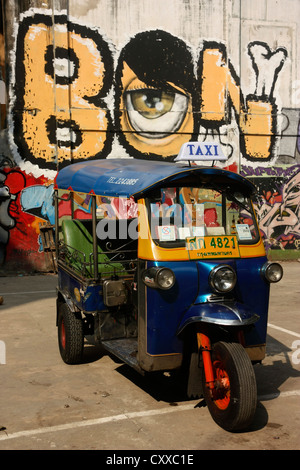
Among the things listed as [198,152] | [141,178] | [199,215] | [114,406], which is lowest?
[114,406]

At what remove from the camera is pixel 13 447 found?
482 cm

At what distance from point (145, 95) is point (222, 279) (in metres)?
11.2

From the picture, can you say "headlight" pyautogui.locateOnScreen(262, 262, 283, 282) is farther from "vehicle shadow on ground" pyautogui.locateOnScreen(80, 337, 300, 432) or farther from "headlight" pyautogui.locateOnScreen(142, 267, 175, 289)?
"vehicle shadow on ground" pyautogui.locateOnScreen(80, 337, 300, 432)

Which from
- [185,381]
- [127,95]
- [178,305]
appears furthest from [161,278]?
[127,95]

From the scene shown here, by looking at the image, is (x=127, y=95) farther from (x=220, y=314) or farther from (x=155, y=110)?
(x=220, y=314)

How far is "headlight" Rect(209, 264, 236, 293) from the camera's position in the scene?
17.8 ft

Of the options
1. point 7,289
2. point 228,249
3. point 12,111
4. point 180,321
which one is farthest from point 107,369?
point 12,111

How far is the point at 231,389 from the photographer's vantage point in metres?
4.99

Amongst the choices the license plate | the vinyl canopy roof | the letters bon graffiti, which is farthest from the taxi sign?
the letters bon graffiti

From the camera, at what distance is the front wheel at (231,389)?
4.91m

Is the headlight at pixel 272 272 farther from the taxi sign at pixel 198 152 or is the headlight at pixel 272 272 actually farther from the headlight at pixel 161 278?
the taxi sign at pixel 198 152

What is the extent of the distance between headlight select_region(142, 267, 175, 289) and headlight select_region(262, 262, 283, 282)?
102 centimetres
